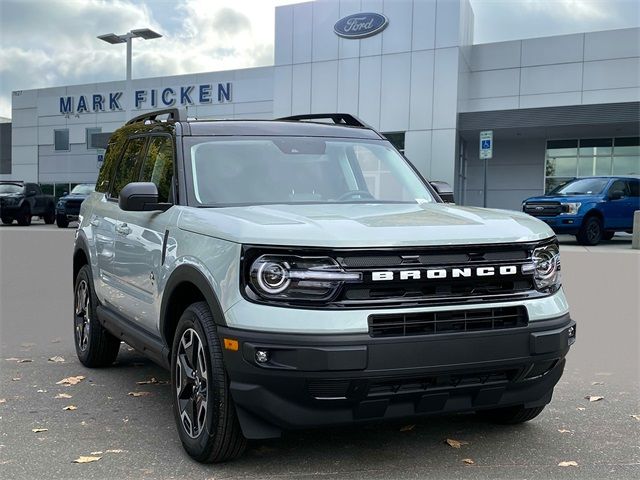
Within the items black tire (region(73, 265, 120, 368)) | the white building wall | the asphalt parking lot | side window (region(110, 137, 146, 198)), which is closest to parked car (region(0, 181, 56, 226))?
the white building wall

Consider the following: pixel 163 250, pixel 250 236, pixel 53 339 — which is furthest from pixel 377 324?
pixel 53 339

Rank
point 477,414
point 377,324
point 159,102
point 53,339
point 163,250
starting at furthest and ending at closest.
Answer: point 159,102, point 53,339, point 477,414, point 163,250, point 377,324

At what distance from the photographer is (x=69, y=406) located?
4.82 metres

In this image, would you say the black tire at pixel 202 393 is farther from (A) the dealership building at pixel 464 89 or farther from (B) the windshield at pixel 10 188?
(B) the windshield at pixel 10 188

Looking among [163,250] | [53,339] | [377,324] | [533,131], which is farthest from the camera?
[533,131]

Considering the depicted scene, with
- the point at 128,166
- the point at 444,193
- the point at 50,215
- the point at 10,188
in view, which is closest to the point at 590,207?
the point at 444,193

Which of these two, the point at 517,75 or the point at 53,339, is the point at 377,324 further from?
the point at 517,75

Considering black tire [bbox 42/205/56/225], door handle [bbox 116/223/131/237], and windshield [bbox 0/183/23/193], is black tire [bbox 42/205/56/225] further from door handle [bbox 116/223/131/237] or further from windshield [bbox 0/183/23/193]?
door handle [bbox 116/223/131/237]

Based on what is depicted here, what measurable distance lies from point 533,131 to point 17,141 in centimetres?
3656

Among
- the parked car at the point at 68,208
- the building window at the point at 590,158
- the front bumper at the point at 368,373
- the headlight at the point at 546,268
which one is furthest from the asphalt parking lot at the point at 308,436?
the building window at the point at 590,158

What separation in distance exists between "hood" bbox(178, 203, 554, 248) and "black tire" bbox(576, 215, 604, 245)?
15876 mm

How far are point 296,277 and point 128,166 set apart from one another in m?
2.89

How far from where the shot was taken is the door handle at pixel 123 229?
4957 mm

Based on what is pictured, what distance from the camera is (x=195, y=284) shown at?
3.67m
